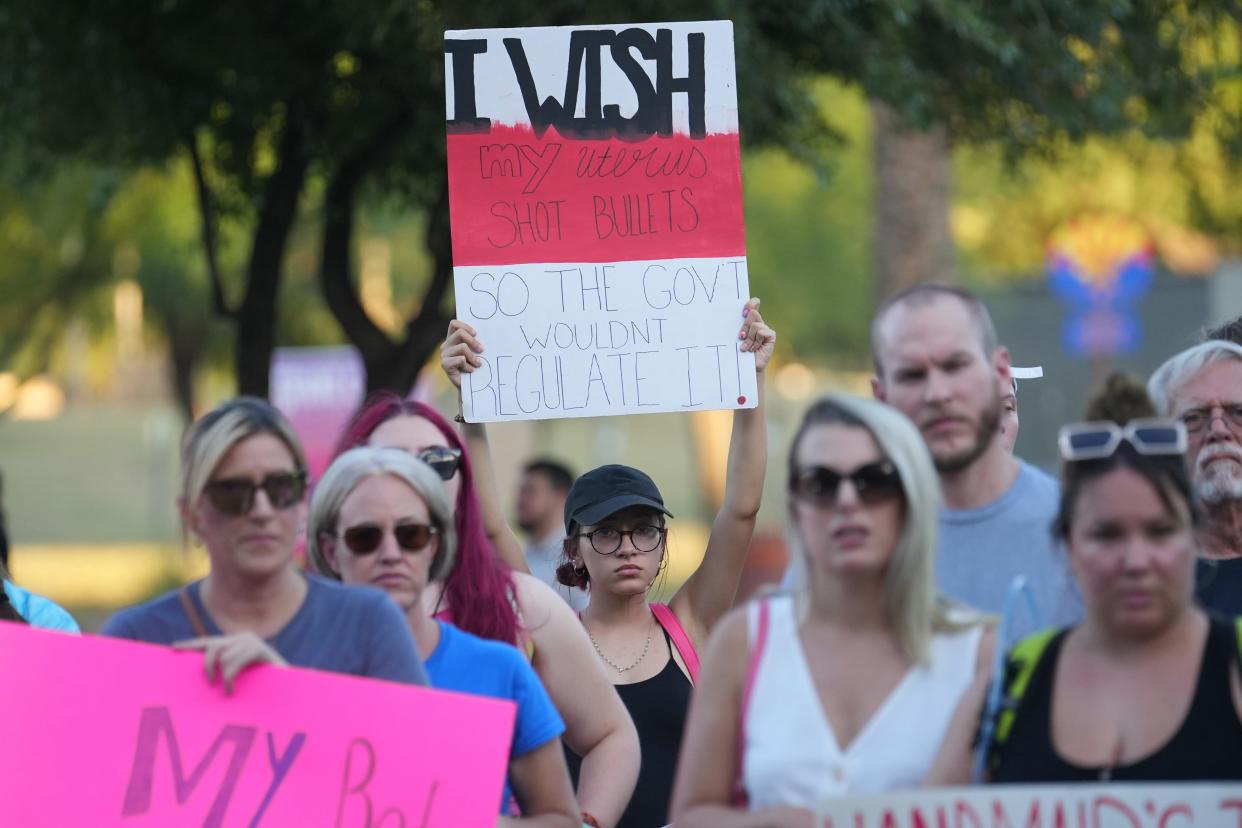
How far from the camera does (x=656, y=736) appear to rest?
4727 millimetres

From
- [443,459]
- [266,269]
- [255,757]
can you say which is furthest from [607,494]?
[266,269]

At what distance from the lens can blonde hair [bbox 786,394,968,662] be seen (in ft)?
10.5

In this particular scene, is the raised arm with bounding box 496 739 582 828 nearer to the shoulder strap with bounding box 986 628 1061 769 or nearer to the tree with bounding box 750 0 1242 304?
the shoulder strap with bounding box 986 628 1061 769

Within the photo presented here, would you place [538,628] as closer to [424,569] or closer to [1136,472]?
[424,569]

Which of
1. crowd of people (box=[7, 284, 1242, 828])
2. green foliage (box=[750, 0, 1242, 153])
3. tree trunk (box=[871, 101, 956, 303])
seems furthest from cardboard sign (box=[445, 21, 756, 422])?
tree trunk (box=[871, 101, 956, 303])

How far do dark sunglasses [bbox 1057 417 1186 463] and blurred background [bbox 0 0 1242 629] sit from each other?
284 centimetres

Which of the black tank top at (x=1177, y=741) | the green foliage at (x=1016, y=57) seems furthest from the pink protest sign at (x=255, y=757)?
the green foliage at (x=1016, y=57)

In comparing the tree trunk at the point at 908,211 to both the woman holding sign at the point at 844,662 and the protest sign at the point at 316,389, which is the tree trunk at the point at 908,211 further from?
the woman holding sign at the point at 844,662

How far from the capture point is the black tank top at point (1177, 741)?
3.05 metres

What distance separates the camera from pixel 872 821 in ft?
10.2

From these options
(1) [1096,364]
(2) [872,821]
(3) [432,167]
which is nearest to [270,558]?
(2) [872,821]

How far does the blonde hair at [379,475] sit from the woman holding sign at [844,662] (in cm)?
76

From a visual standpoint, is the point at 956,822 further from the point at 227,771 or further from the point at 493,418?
the point at 493,418

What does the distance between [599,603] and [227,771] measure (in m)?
1.44
